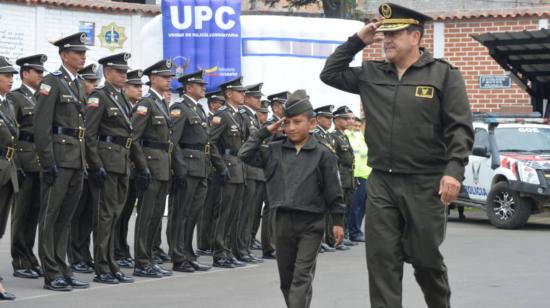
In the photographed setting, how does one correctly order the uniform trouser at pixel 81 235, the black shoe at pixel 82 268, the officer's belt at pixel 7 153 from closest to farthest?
the officer's belt at pixel 7 153, the black shoe at pixel 82 268, the uniform trouser at pixel 81 235

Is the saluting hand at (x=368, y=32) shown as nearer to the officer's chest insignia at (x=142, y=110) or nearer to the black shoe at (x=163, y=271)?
the officer's chest insignia at (x=142, y=110)

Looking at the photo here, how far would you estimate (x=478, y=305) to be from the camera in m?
10.9

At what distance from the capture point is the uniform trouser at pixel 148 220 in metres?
12.9

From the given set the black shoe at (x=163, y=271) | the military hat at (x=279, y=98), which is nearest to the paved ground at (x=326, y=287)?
the black shoe at (x=163, y=271)

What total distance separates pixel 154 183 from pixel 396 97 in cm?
573

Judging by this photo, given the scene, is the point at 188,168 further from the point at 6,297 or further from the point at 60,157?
the point at 6,297

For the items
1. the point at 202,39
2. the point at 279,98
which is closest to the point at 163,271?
the point at 279,98

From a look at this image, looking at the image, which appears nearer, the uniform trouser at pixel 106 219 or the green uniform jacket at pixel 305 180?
the green uniform jacket at pixel 305 180

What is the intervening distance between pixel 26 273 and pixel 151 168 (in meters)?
1.67

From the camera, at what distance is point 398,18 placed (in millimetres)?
7754

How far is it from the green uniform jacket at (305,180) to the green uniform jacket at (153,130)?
3755 mm

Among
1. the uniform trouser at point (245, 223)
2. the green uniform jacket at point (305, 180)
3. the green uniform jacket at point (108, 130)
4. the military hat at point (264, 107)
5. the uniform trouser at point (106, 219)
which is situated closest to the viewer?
the green uniform jacket at point (305, 180)

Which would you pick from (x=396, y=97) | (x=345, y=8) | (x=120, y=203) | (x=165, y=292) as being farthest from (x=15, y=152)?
(x=345, y=8)

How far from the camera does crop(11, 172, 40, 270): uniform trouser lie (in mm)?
12617
